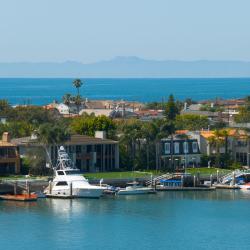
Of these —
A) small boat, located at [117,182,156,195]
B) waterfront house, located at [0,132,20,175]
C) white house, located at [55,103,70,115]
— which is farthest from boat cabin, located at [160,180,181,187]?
white house, located at [55,103,70,115]

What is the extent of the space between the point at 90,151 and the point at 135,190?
10.7 metres

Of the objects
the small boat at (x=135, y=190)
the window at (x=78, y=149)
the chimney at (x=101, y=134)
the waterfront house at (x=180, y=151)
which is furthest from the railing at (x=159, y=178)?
the chimney at (x=101, y=134)

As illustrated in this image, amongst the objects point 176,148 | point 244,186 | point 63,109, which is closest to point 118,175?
point 244,186

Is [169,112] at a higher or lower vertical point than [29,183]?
higher

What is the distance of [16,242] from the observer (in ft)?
227

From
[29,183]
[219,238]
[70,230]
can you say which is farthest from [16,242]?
[29,183]

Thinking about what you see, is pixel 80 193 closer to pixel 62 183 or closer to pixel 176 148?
pixel 62 183

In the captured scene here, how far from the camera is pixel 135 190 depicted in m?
92.8

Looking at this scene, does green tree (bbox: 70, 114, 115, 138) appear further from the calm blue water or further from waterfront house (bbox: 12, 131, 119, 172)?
the calm blue water

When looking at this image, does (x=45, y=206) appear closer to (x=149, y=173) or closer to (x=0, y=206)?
(x=0, y=206)

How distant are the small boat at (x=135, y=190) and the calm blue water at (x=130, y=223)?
0.92 metres

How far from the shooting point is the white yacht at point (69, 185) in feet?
296

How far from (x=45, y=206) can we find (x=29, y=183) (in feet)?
21.0

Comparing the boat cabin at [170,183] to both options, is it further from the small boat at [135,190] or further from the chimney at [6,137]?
the chimney at [6,137]
